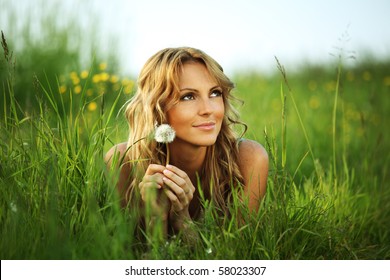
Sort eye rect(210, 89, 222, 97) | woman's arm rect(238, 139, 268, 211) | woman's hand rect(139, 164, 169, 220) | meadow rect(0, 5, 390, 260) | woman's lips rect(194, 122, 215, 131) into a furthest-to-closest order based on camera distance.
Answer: woman's arm rect(238, 139, 268, 211) < eye rect(210, 89, 222, 97) < woman's lips rect(194, 122, 215, 131) < woman's hand rect(139, 164, 169, 220) < meadow rect(0, 5, 390, 260)

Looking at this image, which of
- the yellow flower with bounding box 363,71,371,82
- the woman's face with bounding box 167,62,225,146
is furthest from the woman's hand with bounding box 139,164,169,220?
the yellow flower with bounding box 363,71,371,82

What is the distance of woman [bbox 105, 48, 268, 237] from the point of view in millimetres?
2627

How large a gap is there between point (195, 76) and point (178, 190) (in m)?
0.62

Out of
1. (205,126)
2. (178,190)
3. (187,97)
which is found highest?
(187,97)

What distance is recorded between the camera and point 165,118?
2803 millimetres

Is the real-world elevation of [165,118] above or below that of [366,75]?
above

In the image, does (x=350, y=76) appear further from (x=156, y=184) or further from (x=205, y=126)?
(x=156, y=184)

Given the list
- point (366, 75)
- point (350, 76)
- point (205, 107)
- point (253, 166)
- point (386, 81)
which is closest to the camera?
point (205, 107)

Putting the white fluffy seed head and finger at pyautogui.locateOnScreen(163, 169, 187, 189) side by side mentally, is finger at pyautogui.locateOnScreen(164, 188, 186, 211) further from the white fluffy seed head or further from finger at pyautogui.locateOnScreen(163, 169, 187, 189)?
the white fluffy seed head

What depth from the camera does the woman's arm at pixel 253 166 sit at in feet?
9.81

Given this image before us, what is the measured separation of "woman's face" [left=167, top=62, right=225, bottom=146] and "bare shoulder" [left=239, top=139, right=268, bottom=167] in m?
0.34

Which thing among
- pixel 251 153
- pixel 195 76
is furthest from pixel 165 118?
pixel 251 153

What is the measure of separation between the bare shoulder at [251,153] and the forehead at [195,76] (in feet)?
1.57

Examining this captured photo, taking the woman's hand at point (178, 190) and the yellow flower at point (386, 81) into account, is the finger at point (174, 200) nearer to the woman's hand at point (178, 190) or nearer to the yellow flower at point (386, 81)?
the woman's hand at point (178, 190)
